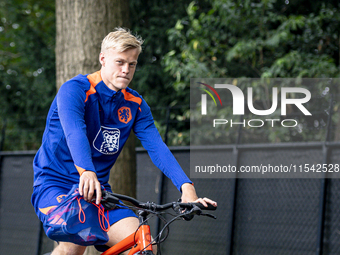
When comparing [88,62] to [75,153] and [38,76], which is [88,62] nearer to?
[75,153]

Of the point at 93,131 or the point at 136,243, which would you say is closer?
the point at 136,243

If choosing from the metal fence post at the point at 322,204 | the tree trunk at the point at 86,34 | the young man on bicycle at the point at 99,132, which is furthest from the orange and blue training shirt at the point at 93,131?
the metal fence post at the point at 322,204

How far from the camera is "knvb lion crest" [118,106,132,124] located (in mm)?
2775

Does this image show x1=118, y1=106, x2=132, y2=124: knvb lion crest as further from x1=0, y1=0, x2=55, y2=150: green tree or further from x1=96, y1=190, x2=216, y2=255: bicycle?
x1=0, y1=0, x2=55, y2=150: green tree

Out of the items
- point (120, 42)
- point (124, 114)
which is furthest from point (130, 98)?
point (120, 42)

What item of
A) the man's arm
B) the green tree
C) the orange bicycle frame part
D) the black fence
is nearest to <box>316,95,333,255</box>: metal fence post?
the black fence

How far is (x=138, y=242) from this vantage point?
7.72 ft

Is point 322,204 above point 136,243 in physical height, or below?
below

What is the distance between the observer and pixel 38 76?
1145 centimetres

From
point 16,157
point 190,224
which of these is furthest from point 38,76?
point 190,224

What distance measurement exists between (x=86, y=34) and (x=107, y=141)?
6.02 ft

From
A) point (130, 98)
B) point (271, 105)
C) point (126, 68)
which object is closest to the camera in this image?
point (126, 68)

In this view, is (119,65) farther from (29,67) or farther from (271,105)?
(29,67)

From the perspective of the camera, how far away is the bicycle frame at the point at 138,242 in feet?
7.55
